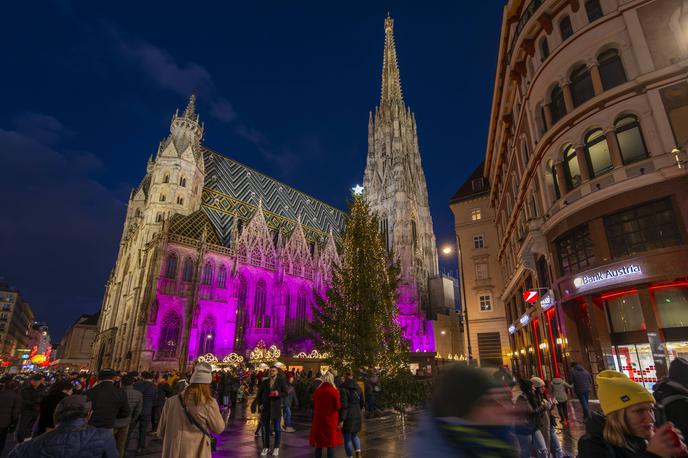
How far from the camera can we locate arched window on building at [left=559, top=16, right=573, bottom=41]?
57.8ft

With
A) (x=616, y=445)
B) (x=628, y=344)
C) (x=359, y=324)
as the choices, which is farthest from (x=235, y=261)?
(x=616, y=445)

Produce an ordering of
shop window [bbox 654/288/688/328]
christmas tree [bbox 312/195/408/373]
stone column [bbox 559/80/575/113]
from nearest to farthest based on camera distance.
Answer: shop window [bbox 654/288/688/328] < stone column [bbox 559/80/575/113] < christmas tree [bbox 312/195/408/373]

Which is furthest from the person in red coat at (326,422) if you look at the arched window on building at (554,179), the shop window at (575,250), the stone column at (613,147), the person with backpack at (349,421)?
the arched window on building at (554,179)

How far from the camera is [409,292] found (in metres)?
62.1

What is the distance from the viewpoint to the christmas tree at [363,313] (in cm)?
1792

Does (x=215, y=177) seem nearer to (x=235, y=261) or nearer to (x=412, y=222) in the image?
(x=235, y=261)

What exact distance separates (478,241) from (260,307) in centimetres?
2935

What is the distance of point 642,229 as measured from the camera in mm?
13703

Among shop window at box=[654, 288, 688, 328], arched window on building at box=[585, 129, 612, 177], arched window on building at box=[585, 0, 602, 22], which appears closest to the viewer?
shop window at box=[654, 288, 688, 328]

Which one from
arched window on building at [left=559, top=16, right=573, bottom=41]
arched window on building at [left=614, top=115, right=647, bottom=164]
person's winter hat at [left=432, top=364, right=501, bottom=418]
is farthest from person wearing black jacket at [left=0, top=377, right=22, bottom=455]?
arched window on building at [left=559, top=16, right=573, bottom=41]

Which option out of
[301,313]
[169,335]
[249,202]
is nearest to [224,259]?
[169,335]

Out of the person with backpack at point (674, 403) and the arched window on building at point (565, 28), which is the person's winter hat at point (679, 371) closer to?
the person with backpack at point (674, 403)

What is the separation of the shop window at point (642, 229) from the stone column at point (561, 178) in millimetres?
2560

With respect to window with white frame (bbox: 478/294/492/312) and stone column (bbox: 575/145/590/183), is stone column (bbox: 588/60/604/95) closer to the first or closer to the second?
stone column (bbox: 575/145/590/183)
